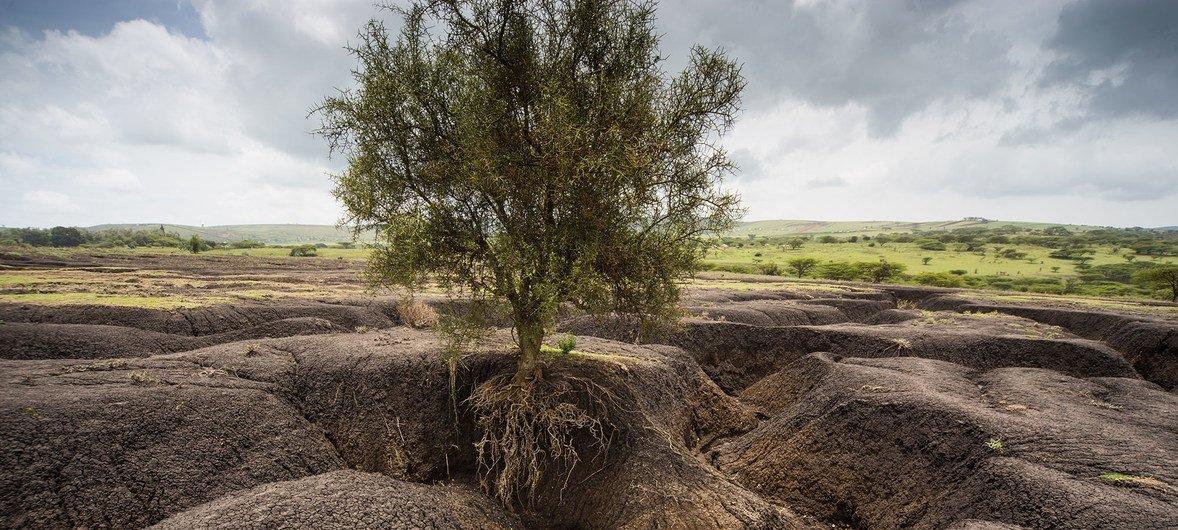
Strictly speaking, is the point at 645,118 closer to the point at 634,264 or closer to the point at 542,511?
the point at 634,264

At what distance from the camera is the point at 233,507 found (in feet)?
28.2

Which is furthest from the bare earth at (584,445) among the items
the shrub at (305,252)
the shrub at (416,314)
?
the shrub at (305,252)

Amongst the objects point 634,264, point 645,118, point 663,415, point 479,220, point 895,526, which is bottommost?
point 895,526

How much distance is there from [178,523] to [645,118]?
11503 mm

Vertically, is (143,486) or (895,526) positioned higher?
(143,486)

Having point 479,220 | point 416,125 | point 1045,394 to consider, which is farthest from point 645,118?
point 1045,394

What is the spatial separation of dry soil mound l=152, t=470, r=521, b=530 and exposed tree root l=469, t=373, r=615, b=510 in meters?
1.25

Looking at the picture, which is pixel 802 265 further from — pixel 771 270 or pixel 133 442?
pixel 133 442

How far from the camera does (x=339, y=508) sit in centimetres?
897

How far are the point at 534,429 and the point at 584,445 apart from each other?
53.4 inches

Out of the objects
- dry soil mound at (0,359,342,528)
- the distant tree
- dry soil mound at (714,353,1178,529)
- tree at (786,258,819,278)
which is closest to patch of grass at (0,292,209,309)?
dry soil mound at (0,359,342,528)

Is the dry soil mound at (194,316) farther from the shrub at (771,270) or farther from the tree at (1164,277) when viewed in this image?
the tree at (1164,277)

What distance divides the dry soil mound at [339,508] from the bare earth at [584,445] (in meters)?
0.04

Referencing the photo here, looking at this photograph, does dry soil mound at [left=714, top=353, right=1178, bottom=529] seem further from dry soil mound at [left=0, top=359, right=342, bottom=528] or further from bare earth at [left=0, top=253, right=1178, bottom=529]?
dry soil mound at [left=0, top=359, right=342, bottom=528]
